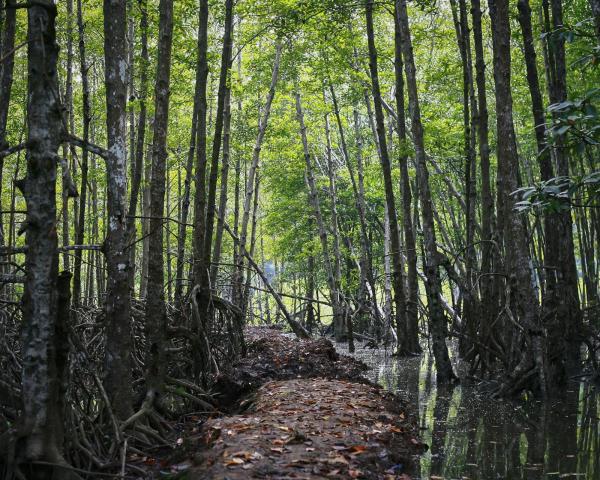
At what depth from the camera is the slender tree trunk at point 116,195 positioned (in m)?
5.25

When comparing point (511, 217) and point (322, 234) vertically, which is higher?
point (322, 234)

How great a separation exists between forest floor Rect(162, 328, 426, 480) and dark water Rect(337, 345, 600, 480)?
0.32 metres

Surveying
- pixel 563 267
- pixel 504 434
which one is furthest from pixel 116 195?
pixel 563 267

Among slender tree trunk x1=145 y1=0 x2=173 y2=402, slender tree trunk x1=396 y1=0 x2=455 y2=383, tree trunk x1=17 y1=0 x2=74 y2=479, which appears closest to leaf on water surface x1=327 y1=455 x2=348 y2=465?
tree trunk x1=17 y1=0 x2=74 y2=479

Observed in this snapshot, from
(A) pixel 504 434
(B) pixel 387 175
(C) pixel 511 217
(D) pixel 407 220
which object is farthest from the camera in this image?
(B) pixel 387 175

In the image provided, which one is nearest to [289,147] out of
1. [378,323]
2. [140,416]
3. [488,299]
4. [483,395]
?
[378,323]

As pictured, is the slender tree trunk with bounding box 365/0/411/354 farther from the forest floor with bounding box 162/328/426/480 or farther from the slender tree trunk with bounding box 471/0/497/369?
the forest floor with bounding box 162/328/426/480

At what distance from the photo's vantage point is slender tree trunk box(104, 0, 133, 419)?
5250mm

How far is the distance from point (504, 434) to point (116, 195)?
4.32m

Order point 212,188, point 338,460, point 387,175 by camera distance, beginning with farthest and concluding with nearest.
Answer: point 387,175 → point 212,188 → point 338,460

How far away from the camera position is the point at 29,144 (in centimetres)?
409

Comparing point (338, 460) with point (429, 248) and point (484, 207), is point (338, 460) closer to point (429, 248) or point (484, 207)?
point (429, 248)

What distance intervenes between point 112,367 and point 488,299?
6347 millimetres

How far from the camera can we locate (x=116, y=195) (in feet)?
17.2
